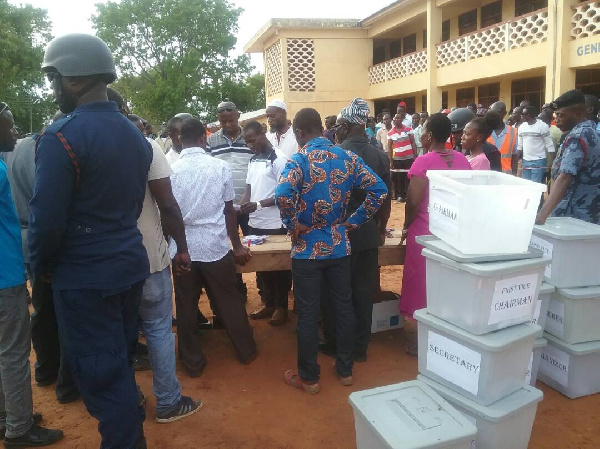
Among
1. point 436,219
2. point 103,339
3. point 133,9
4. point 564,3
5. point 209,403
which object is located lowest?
point 209,403

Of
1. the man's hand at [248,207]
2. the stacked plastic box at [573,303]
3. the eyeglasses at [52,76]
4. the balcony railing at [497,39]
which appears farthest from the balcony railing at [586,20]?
the eyeglasses at [52,76]

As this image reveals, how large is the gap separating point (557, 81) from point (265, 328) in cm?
914

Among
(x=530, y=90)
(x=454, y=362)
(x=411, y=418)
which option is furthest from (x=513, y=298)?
(x=530, y=90)

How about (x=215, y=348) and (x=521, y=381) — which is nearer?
(x=521, y=381)

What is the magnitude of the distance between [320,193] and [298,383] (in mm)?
1344

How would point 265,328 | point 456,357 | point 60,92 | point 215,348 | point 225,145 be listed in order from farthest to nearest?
point 225,145, point 265,328, point 215,348, point 456,357, point 60,92

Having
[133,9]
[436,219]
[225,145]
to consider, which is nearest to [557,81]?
[225,145]

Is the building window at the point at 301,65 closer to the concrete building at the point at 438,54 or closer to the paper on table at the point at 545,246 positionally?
the concrete building at the point at 438,54

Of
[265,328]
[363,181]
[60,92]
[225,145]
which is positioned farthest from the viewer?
[225,145]

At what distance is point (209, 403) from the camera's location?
3.23 m

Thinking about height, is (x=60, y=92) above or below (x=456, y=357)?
above

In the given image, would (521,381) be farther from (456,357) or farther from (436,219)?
(436,219)

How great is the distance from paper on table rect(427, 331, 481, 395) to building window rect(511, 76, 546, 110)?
11.7 meters

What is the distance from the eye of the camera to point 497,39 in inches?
477
